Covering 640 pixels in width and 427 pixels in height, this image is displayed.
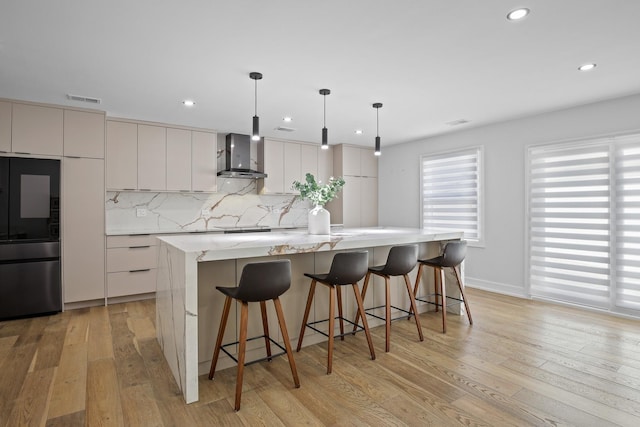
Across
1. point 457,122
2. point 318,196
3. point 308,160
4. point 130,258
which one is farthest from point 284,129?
point 130,258

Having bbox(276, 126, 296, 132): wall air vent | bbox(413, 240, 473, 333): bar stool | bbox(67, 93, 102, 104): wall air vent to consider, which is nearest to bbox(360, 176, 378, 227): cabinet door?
bbox(276, 126, 296, 132): wall air vent

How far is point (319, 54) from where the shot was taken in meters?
2.76

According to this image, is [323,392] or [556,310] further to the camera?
[556,310]

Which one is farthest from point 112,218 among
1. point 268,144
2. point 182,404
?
point 182,404

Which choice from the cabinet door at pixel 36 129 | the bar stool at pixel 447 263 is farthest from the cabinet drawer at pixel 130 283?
the bar stool at pixel 447 263

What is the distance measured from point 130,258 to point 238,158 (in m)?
2.07

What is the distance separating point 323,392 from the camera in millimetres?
2314

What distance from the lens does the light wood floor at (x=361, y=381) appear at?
2.04 m

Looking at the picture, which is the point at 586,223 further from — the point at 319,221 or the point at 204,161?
the point at 204,161

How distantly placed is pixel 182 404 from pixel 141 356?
936 mm

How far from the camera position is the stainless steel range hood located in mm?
5309

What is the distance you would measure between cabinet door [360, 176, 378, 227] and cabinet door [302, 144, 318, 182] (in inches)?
38.1

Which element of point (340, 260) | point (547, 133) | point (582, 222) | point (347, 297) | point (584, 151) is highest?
point (547, 133)

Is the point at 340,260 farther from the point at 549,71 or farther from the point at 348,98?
the point at 549,71
